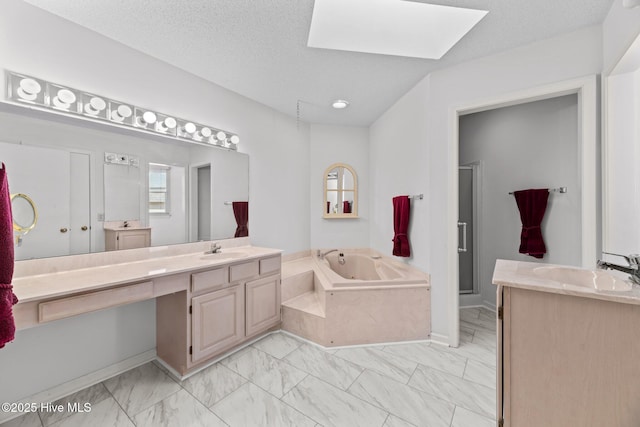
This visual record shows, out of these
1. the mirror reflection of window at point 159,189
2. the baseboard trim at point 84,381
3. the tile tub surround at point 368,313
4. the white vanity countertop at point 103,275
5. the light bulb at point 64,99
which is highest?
the light bulb at point 64,99

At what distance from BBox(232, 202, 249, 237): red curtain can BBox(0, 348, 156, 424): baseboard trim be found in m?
1.23

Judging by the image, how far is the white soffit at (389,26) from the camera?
1551 millimetres

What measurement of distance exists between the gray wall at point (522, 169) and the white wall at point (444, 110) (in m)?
0.81

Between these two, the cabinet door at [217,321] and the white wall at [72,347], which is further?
the cabinet door at [217,321]

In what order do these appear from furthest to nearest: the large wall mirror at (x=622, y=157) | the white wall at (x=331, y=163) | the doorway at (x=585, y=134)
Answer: the white wall at (x=331, y=163) → the doorway at (x=585, y=134) → the large wall mirror at (x=622, y=157)

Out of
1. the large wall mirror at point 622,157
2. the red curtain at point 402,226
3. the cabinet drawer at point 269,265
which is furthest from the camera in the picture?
the red curtain at point 402,226

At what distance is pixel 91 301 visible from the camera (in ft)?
4.38

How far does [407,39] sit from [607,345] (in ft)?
6.54

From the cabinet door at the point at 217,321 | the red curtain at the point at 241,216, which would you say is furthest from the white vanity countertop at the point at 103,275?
the red curtain at the point at 241,216

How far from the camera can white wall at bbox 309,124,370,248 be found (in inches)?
141

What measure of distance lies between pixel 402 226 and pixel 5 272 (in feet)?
8.87

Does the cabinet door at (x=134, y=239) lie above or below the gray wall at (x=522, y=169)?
below

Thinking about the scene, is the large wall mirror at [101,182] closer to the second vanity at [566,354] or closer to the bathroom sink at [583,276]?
the second vanity at [566,354]

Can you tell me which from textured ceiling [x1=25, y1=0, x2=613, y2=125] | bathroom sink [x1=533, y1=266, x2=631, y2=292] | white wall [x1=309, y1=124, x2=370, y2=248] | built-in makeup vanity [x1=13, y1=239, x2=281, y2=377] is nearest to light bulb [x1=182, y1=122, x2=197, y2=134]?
textured ceiling [x1=25, y1=0, x2=613, y2=125]
